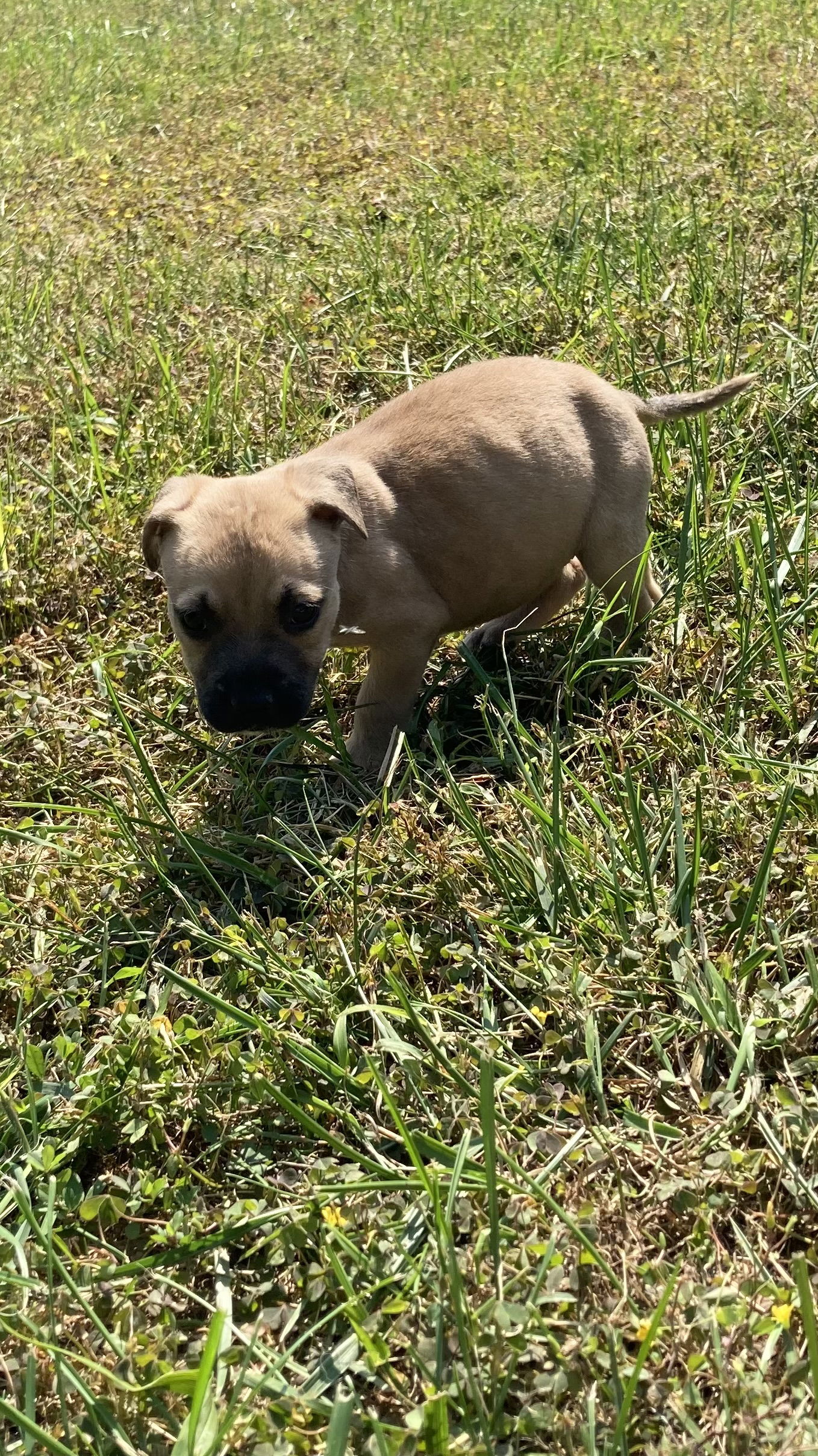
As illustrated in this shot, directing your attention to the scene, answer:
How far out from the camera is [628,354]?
5.72m

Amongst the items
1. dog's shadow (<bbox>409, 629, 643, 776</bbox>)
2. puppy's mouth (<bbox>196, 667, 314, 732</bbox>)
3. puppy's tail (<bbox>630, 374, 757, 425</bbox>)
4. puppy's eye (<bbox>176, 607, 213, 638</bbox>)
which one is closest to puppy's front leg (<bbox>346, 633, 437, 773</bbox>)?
dog's shadow (<bbox>409, 629, 643, 776</bbox>)

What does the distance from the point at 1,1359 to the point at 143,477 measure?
3887 millimetres

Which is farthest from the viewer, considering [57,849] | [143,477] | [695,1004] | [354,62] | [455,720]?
[354,62]

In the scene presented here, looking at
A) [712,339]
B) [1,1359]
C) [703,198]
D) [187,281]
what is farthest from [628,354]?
[1,1359]

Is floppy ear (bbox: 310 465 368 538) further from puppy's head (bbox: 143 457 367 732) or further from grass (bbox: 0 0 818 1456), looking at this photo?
grass (bbox: 0 0 818 1456)

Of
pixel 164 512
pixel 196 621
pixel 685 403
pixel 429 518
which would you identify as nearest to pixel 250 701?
pixel 196 621

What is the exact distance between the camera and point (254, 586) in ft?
12.2

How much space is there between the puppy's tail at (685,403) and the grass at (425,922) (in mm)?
176

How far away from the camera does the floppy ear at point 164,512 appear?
392 centimetres

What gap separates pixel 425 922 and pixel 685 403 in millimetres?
2419

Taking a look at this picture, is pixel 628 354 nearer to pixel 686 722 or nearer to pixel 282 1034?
pixel 686 722

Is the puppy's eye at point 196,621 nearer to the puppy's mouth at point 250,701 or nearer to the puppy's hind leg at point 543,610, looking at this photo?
the puppy's mouth at point 250,701

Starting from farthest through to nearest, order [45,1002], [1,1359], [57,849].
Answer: [57,849]
[45,1002]
[1,1359]

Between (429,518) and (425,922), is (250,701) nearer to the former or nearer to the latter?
(425,922)
